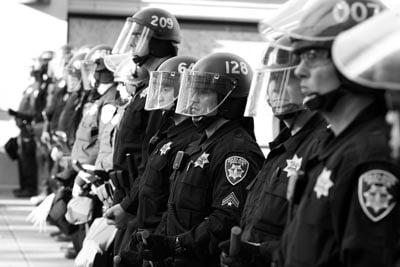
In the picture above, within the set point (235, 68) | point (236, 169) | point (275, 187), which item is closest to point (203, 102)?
point (235, 68)

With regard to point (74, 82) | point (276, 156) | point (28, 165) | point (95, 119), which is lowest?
point (28, 165)

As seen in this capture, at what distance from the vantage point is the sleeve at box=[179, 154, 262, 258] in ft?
19.4

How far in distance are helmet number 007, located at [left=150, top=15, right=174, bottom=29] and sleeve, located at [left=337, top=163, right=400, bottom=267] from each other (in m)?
4.84

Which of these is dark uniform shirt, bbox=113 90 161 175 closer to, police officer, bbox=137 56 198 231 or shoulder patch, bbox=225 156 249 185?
police officer, bbox=137 56 198 231

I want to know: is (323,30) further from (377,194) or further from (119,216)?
(119,216)

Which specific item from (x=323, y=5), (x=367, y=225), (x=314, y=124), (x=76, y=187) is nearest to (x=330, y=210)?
(x=367, y=225)

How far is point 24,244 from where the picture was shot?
1327cm

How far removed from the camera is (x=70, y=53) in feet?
52.2

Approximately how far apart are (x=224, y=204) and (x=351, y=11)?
1.89 m

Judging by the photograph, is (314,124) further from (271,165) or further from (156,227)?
(156,227)

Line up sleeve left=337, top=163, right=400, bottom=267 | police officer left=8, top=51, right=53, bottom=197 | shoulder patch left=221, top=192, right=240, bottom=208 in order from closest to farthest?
sleeve left=337, top=163, right=400, bottom=267, shoulder patch left=221, top=192, right=240, bottom=208, police officer left=8, top=51, right=53, bottom=197

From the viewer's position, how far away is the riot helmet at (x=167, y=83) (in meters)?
7.48

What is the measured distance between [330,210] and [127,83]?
197 inches

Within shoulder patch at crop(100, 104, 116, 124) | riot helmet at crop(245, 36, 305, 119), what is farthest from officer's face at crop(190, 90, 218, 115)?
shoulder patch at crop(100, 104, 116, 124)
